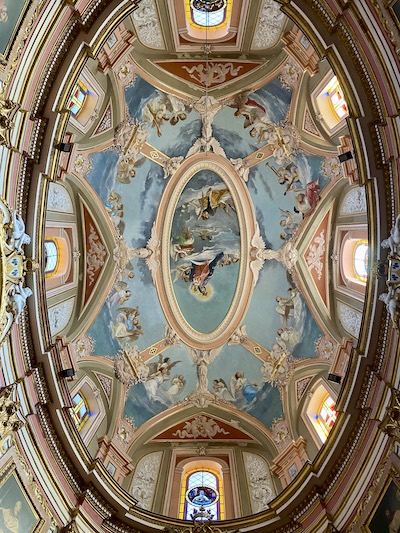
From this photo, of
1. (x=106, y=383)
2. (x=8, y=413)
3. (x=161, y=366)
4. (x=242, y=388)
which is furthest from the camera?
(x=161, y=366)

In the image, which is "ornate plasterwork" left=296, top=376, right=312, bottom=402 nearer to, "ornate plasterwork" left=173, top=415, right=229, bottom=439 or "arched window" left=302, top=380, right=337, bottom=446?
"arched window" left=302, top=380, right=337, bottom=446

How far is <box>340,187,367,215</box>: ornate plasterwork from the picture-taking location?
15364mm

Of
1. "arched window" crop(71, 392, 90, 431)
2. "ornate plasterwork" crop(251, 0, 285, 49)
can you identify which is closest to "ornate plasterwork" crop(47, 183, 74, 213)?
"arched window" crop(71, 392, 90, 431)

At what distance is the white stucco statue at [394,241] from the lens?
36.1 feet

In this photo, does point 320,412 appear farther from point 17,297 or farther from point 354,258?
point 17,297

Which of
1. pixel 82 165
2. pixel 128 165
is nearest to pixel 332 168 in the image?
pixel 128 165

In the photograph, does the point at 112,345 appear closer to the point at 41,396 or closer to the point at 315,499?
the point at 41,396

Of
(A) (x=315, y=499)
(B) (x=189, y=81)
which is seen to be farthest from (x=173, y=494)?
(B) (x=189, y=81)

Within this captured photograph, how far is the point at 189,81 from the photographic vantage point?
1733 cm

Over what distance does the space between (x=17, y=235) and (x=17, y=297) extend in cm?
126

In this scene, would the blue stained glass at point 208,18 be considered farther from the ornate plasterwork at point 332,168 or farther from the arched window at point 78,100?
the ornate plasterwork at point 332,168

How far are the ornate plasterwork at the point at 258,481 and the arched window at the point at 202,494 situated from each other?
0.87 meters

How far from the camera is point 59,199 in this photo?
635 inches

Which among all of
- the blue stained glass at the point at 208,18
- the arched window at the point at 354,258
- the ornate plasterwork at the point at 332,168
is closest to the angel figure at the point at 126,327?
the arched window at the point at 354,258
